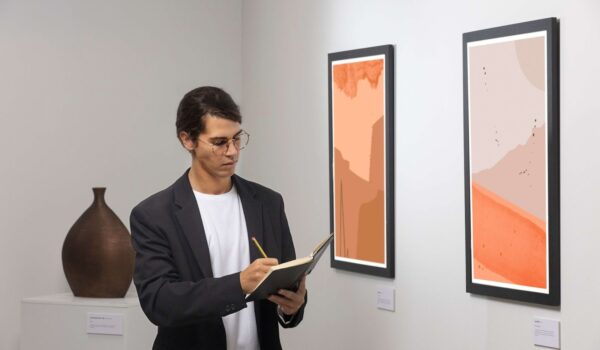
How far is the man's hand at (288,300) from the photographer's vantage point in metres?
2.82

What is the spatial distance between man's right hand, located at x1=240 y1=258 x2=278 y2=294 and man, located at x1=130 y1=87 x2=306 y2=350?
0.08 m

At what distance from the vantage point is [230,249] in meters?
2.93

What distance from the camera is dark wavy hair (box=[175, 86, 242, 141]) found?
2916 millimetres

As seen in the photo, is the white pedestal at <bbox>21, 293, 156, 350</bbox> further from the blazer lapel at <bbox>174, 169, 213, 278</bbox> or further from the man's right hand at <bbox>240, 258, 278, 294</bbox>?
the man's right hand at <bbox>240, 258, 278, 294</bbox>

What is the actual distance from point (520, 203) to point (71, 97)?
2.68 meters

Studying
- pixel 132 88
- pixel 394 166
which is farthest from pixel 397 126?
pixel 132 88

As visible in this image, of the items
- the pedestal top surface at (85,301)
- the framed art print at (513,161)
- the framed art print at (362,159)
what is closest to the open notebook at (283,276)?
the framed art print at (513,161)

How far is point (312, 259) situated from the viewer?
107 inches

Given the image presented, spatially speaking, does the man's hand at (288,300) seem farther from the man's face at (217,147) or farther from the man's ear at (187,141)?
the man's ear at (187,141)

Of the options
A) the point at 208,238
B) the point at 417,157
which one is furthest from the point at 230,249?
the point at 417,157

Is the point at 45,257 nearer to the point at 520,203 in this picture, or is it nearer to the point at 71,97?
the point at 71,97

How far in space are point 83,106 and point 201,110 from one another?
2257 mm

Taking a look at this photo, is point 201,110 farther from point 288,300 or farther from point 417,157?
point 417,157

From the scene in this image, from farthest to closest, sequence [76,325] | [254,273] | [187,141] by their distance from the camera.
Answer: [76,325] < [187,141] < [254,273]
